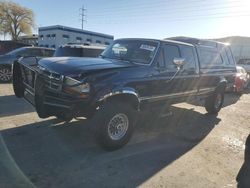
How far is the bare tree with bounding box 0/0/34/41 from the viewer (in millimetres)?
59509

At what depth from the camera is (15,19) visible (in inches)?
2421

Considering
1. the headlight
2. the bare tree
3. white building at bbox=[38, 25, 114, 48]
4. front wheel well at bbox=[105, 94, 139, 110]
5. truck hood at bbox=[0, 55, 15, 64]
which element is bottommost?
front wheel well at bbox=[105, 94, 139, 110]

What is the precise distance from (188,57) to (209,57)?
127 centimetres

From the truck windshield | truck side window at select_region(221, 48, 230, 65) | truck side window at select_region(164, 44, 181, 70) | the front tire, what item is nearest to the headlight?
the front tire

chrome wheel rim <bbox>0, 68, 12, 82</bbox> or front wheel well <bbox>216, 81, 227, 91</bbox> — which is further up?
front wheel well <bbox>216, 81, 227, 91</bbox>

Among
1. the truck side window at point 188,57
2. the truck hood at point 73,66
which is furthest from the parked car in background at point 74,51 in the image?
the truck hood at point 73,66

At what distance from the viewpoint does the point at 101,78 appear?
433 cm

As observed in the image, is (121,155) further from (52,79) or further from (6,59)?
(6,59)

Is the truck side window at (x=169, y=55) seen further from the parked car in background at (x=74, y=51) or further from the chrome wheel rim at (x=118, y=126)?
the parked car in background at (x=74, y=51)

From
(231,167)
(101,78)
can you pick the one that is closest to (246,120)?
(231,167)

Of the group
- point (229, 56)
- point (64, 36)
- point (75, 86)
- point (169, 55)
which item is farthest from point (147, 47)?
point (64, 36)

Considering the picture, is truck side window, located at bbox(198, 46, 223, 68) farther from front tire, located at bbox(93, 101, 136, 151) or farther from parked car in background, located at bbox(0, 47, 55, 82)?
parked car in background, located at bbox(0, 47, 55, 82)

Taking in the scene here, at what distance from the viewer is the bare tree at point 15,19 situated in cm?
5951

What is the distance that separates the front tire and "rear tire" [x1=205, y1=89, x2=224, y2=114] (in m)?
3.90
